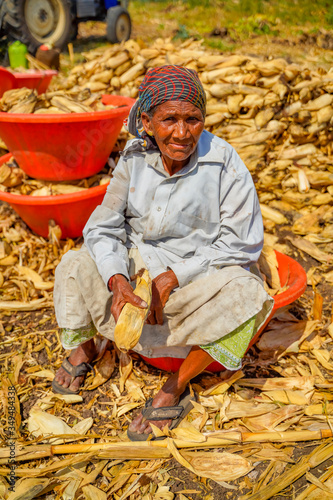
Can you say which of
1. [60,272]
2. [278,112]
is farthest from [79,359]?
[278,112]

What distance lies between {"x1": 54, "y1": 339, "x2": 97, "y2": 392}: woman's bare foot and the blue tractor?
5.80m

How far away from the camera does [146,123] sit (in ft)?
5.84

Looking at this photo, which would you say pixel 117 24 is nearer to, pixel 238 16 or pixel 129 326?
pixel 238 16

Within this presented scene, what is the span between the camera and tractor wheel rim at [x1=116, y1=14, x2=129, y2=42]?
303 inches

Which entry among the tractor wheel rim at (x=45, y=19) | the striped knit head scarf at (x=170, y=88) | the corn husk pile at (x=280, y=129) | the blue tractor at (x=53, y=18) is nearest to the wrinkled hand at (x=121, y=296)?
the striped knit head scarf at (x=170, y=88)

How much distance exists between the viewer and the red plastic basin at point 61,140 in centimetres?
246

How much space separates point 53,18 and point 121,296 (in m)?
7.15

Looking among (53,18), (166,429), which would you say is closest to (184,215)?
(166,429)

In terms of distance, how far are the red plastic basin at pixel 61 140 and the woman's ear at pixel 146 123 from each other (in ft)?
2.72

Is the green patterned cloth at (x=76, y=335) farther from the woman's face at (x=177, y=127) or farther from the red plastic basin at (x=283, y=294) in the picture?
the woman's face at (x=177, y=127)

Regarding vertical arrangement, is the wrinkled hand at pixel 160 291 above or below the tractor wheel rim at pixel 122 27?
below

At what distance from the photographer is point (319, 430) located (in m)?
1.76

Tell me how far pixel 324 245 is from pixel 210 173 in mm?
1628

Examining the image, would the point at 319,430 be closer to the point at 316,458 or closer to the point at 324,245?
the point at 316,458
